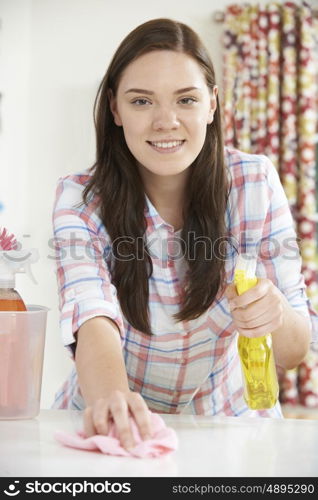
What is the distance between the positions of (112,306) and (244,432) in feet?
0.99

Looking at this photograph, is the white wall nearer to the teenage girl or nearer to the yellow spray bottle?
the teenage girl

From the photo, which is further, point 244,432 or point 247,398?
point 247,398

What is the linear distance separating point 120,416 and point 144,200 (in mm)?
622

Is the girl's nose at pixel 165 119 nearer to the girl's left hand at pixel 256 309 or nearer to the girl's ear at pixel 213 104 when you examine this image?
the girl's ear at pixel 213 104

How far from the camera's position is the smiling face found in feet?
4.00

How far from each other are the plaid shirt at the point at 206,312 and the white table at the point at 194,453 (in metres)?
0.31

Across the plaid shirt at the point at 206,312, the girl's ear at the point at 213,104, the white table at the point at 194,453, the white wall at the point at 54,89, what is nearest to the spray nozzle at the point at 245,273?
the white table at the point at 194,453

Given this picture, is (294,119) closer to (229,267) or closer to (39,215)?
(39,215)

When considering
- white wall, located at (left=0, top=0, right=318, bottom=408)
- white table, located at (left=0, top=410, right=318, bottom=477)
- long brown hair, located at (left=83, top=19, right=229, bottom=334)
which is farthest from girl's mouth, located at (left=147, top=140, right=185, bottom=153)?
white wall, located at (left=0, top=0, right=318, bottom=408)

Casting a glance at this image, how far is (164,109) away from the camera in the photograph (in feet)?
3.99

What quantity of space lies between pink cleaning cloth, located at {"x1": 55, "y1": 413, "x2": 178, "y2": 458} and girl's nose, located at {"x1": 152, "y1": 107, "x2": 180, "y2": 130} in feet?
1.91

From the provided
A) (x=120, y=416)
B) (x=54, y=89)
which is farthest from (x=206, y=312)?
(x=54, y=89)

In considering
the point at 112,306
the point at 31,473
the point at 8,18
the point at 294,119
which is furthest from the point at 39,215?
the point at 31,473

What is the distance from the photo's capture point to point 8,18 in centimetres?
429
